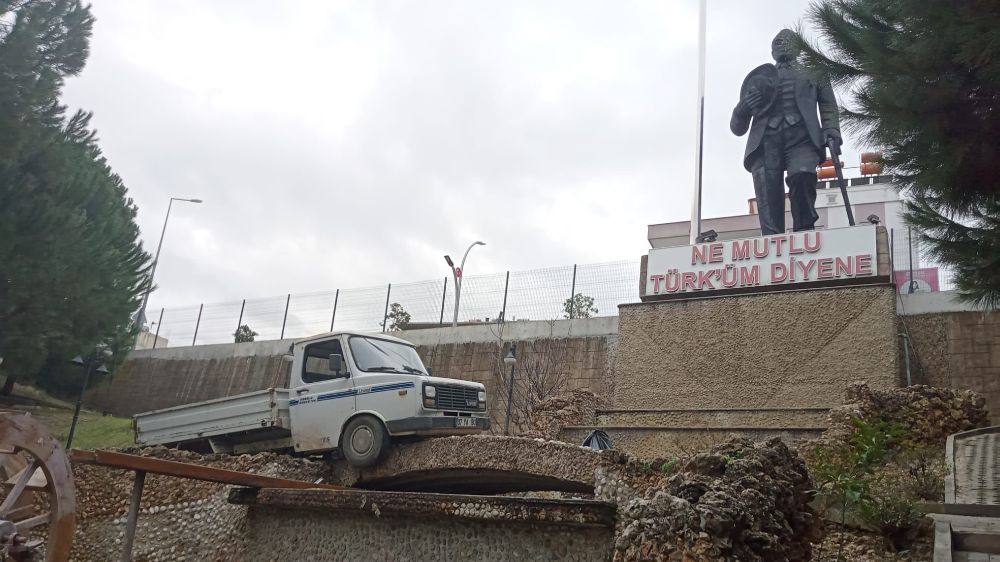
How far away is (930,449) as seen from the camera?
863 cm

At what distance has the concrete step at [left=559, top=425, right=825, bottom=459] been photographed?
10641 mm

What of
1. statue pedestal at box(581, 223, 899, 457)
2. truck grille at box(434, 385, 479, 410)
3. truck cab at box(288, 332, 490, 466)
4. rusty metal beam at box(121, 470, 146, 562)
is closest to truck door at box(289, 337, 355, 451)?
truck cab at box(288, 332, 490, 466)

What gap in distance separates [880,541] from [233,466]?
7883 mm

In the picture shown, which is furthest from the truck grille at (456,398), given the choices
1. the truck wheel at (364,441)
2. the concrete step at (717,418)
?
the concrete step at (717,418)

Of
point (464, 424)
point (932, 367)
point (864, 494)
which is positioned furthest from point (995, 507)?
point (932, 367)

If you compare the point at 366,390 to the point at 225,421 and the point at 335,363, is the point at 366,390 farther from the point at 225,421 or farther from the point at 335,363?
the point at 225,421

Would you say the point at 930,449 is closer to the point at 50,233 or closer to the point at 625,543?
the point at 625,543

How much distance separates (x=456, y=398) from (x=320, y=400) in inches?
72.8

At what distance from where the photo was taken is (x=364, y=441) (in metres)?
10.7

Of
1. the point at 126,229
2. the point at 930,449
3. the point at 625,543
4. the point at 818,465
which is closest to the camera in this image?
the point at 625,543

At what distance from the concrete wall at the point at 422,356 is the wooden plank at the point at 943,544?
1271cm

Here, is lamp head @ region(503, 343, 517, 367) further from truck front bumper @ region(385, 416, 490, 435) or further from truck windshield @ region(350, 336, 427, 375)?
truck front bumper @ region(385, 416, 490, 435)

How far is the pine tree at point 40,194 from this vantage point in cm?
1445

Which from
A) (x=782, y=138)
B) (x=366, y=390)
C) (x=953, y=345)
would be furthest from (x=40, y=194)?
(x=953, y=345)
